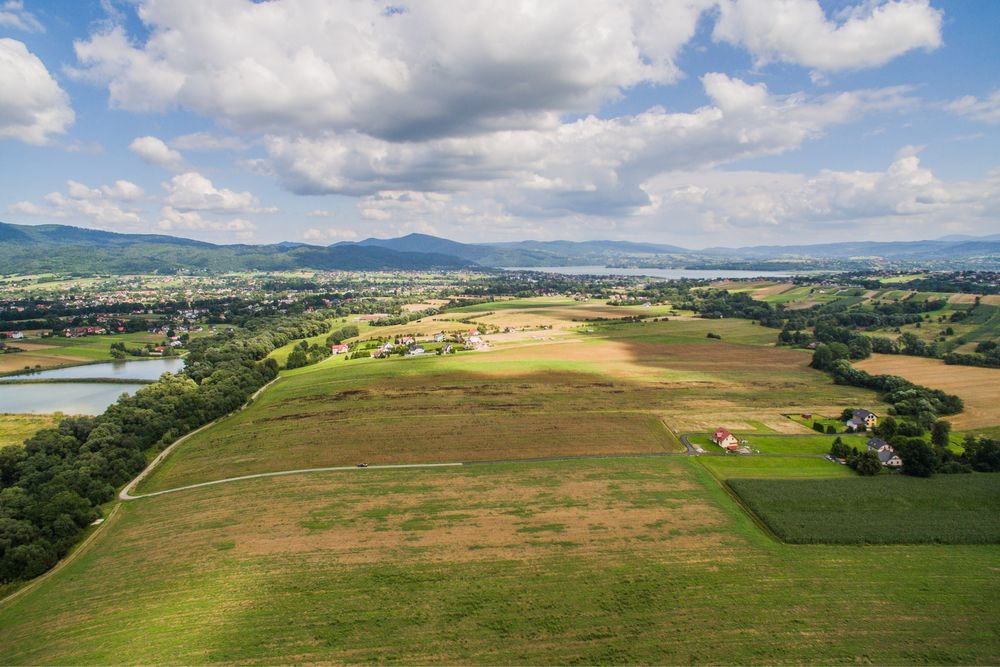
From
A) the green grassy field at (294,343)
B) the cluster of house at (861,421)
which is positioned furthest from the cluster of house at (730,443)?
the green grassy field at (294,343)

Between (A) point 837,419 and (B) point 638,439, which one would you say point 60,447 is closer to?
(B) point 638,439

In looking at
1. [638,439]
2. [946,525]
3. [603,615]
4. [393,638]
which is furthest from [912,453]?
[393,638]

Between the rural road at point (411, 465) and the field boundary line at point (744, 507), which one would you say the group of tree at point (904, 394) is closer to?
the rural road at point (411, 465)

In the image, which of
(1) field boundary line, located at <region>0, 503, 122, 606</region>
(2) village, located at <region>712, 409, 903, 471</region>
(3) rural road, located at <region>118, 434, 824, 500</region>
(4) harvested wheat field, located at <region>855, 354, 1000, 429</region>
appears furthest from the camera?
(4) harvested wheat field, located at <region>855, 354, 1000, 429</region>

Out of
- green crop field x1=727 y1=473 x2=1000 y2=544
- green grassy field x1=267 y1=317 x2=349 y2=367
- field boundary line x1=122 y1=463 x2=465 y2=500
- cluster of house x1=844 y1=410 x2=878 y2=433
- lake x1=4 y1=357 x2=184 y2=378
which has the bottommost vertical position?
lake x1=4 y1=357 x2=184 y2=378

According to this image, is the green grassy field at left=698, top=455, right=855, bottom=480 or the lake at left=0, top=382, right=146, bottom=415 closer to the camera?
the green grassy field at left=698, top=455, right=855, bottom=480

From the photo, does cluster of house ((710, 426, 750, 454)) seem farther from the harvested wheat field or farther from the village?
the harvested wheat field

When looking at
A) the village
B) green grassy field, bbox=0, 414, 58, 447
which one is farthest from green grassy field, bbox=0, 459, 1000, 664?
green grassy field, bbox=0, 414, 58, 447

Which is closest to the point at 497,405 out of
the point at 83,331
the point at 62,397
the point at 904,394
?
the point at 904,394
